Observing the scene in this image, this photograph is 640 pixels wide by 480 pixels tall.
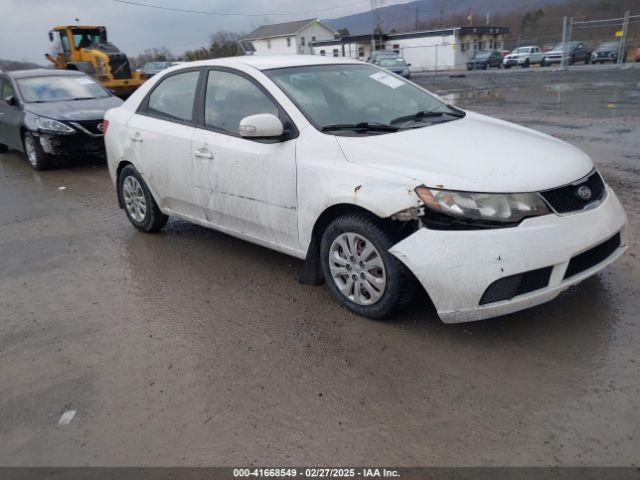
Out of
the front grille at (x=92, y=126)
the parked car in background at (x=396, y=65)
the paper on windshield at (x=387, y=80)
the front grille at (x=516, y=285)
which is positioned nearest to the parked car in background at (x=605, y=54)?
the parked car in background at (x=396, y=65)

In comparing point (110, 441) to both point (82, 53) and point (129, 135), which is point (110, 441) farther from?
point (82, 53)

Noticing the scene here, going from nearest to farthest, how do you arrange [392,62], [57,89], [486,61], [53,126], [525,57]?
1. [53,126]
2. [57,89]
3. [392,62]
4. [525,57]
5. [486,61]

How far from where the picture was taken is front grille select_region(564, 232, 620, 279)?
3.20 meters

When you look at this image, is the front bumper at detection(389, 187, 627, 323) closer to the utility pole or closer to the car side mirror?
the car side mirror

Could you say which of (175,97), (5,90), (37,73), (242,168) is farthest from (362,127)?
(5,90)

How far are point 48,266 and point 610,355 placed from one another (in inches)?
179

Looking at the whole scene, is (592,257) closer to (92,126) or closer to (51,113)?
(92,126)

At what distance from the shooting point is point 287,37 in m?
67.9

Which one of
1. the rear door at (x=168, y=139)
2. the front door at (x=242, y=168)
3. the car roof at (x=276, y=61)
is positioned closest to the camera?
the front door at (x=242, y=168)

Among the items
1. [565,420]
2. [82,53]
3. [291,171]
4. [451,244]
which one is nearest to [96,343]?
[291,171]

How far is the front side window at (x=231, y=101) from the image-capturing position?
416cm

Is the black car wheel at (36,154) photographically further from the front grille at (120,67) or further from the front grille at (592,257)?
the front grille at (120,67)

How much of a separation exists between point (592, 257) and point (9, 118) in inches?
397

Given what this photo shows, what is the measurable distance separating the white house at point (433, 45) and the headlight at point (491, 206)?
1727 inches
